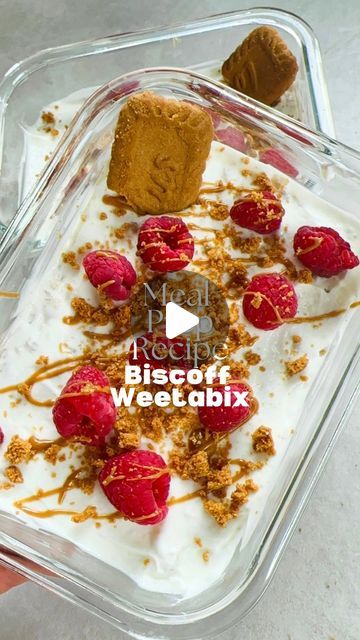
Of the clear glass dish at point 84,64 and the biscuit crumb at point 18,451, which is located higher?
the clear glass dish at point 84,64

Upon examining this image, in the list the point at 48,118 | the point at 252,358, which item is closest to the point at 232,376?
the point at 252,358

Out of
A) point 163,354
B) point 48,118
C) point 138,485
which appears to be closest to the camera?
point 138,485

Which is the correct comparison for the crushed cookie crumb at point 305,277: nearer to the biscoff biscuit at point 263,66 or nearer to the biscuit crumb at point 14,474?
the biscoff biscuit at point 263,66

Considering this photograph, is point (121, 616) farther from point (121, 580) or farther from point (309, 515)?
point (309, 515)

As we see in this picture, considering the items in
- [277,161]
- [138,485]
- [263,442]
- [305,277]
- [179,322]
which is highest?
[277,161]

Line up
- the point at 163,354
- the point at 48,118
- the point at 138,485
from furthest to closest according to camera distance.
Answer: the point at 48,118, the point at 163,354, the point at 138,485

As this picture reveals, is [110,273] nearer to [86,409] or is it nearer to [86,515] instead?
[86,409]

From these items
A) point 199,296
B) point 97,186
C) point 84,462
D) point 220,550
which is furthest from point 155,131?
point 220,550

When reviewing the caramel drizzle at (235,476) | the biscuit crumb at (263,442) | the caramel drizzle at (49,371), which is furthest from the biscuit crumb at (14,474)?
the biscuit crumb at (263,442)
